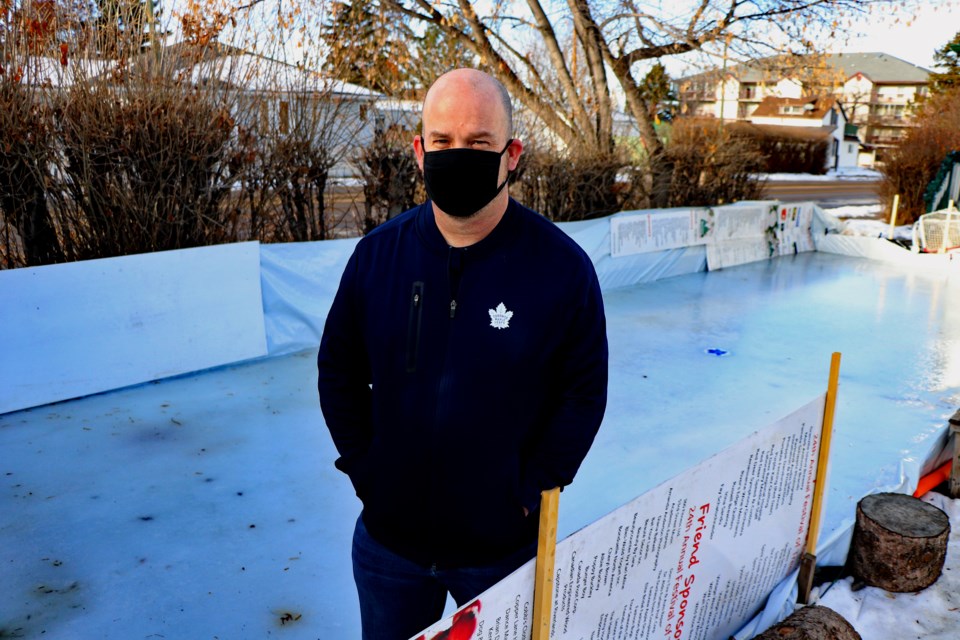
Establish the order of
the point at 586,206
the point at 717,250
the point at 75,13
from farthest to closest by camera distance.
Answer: the point at 717,250, the point at 586,206, the point at 75,13

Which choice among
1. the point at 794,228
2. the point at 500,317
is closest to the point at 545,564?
the point at 500,317

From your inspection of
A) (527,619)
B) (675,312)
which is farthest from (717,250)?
(527,619)

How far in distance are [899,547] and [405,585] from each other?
98.7 inches

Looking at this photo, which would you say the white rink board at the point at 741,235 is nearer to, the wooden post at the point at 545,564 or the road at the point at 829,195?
the wooden post at the point at 545,564

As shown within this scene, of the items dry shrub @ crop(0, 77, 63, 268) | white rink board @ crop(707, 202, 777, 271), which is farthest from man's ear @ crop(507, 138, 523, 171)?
white rink board @ crop(707, 202, 777, 271)

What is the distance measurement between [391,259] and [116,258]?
4.52 metres

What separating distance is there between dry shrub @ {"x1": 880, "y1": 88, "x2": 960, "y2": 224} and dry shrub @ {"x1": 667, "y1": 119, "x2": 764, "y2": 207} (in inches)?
251

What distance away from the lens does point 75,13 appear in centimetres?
606

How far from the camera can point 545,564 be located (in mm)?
1795

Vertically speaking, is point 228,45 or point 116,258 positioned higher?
point 228,45

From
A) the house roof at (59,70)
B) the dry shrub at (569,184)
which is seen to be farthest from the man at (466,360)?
the dry shrub at (569,184)

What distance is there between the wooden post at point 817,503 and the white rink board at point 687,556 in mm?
33

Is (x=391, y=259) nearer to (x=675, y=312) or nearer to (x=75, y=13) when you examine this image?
(x=75, y=13)

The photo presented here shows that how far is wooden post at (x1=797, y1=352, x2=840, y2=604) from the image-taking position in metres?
3.01
